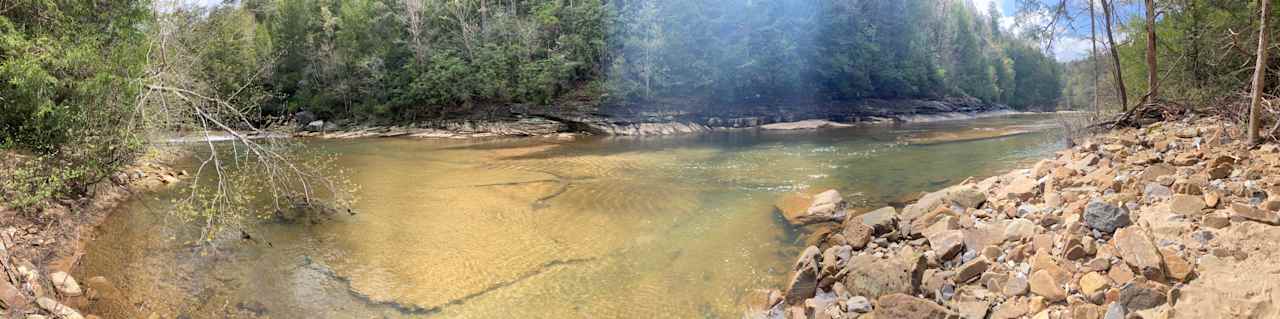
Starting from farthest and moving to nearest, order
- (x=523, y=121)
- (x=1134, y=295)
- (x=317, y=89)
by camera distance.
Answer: (x=317, y=89) → (x=523, y=121) → (x=1134, y=295)

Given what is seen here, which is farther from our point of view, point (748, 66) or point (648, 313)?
point (748, 66)

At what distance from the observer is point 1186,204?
4.94 metres

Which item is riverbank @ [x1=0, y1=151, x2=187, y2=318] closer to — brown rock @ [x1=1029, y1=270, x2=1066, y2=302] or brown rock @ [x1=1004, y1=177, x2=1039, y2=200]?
brown rock @ [x1=1029, y1=270, x2=1066, y2=302]

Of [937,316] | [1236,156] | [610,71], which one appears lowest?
Result: [937,316]

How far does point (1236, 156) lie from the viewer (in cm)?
577

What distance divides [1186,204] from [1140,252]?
50.3 inches

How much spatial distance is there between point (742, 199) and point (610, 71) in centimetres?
3167

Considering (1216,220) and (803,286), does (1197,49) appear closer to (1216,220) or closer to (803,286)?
(1216,220)

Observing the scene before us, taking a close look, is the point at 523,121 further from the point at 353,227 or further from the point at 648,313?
the point at 648,313

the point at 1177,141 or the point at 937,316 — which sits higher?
the point at 1177,141

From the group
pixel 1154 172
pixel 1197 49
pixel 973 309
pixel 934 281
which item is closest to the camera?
pixel 973 309

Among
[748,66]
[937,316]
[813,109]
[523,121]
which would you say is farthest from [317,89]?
[937,316]

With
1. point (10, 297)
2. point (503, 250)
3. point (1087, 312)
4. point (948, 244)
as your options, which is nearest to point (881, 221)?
point (948, 244)

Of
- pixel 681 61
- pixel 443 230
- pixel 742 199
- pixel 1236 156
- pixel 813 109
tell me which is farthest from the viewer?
pixel 813 109
